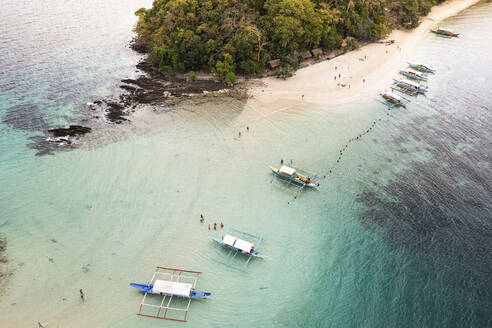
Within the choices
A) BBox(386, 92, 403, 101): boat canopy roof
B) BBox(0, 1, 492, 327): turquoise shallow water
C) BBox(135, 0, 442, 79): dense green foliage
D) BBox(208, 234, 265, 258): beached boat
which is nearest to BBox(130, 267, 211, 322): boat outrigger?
BBox(0, 1, 492, 327): turquoise shallow water

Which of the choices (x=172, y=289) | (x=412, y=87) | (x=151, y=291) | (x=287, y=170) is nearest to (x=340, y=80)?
(x=412, y=87)

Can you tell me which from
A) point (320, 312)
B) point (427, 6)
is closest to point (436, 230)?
point (320, 312)

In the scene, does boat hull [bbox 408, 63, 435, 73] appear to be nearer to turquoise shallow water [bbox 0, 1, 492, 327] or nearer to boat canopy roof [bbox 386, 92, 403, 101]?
turquoise shallow water [bbox 0, 1, 492, 327]

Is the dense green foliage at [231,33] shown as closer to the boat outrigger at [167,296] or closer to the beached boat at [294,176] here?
the beached boat at [294,176]

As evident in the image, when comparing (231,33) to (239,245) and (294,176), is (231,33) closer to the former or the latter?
(294,176)

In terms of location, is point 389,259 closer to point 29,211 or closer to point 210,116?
point 210,116

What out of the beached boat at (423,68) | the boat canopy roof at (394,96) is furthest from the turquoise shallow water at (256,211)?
the beached boat at (423,68)
